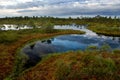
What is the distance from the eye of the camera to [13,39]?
82312 mm

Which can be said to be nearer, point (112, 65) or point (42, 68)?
point (112, 65)

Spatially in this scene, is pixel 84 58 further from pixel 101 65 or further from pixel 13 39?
pixel 13 39

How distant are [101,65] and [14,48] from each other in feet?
123

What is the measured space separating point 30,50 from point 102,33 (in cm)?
6346

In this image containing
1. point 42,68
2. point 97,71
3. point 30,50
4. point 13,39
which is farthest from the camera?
point 13,39

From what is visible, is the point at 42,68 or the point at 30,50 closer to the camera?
the point at 42,68

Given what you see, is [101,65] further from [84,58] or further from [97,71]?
[84,58]

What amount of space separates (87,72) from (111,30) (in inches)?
3422

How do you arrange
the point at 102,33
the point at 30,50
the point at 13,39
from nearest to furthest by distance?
the point at 30,50 < the point at 13,39 < the point at 102,33

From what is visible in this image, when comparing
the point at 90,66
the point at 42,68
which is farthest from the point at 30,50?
the point at 90,66

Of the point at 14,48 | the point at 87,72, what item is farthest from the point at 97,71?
the point at 14,48

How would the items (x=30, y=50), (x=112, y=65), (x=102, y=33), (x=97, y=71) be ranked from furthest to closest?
(x=102, y=33) < (x=30, y=50) < (x=112, y=65) < (x=97, y=71)

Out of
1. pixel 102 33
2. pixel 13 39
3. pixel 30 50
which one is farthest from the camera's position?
pixel 102 33

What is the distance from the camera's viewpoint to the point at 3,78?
4422 centimetres
